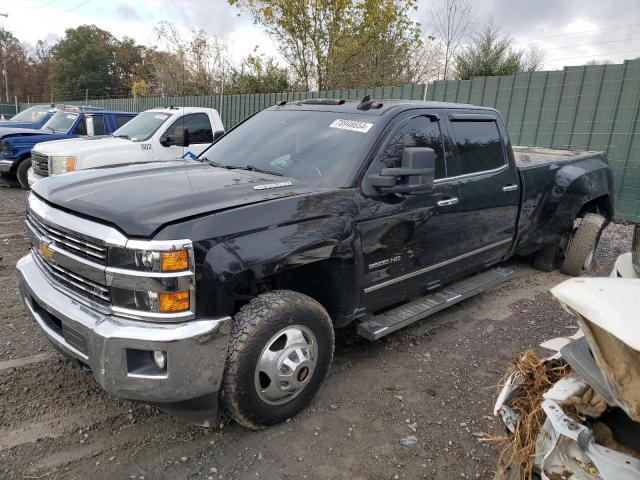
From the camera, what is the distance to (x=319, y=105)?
3979 millimetres

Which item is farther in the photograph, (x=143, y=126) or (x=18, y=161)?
(x=18, y=161)

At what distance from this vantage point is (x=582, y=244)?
5566 millimetres

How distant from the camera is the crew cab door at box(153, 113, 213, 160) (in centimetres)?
855

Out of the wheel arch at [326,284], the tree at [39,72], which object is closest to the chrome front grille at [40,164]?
the wheel arch at [326,284]

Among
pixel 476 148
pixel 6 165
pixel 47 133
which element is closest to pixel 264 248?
pixel 476 148

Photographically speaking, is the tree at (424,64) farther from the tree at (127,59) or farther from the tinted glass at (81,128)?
the tree at (127,59)

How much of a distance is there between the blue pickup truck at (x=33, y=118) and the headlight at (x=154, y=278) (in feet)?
39.3

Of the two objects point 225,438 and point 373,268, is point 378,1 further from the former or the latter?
point 225,438

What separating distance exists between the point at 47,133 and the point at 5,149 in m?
0.89

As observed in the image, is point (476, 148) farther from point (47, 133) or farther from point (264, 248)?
point (47, 133)

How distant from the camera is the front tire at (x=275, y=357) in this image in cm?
254

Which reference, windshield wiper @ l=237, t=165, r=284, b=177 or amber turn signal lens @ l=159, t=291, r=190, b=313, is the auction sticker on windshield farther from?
amber turn signal lens @ l=159, t=291, r=190, b=313

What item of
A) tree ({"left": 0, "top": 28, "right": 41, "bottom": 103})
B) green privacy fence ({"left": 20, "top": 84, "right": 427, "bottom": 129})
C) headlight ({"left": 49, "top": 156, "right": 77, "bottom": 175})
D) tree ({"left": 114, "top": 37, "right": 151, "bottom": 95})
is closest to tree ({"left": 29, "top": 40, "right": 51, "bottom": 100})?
tree ({"left": 0, "top": 28, "right": 41, "bottom": 103})

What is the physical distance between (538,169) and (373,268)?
2.72 m
